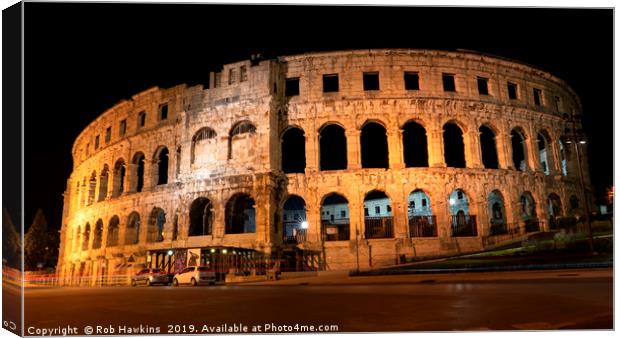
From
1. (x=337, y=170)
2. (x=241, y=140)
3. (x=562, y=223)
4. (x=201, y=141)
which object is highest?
(x=201, y=141)

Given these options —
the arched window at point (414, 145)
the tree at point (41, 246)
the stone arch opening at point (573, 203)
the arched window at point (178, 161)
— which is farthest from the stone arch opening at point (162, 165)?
the stone arch opening at point (573, 203)

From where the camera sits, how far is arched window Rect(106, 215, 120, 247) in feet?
114

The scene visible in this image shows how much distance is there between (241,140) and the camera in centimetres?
2838

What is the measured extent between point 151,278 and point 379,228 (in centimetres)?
1294

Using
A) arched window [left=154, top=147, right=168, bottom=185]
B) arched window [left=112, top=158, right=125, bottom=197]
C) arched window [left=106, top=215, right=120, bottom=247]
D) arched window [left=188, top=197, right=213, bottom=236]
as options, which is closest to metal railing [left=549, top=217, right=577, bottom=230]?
arched window [left=188, top=197, right=213, bottom=236]

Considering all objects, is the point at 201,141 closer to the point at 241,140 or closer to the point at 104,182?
the point at 241,140

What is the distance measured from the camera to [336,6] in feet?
32.1

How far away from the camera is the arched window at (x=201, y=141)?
96.7 ft

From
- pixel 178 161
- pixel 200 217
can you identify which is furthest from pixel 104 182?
pixel 200 217

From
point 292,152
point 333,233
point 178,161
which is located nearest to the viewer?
point 333,233

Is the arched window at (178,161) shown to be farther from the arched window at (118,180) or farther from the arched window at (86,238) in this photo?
the arched window at (86,238)

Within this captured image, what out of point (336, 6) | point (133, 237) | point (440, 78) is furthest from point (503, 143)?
point (133, 237)

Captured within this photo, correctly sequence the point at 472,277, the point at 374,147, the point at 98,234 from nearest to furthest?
the point at 472,277 → the point at 98,234 → the point at 374,147

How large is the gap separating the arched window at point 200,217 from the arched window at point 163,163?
14.5ft
